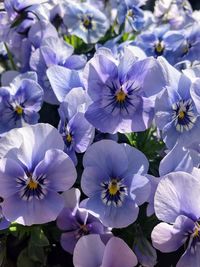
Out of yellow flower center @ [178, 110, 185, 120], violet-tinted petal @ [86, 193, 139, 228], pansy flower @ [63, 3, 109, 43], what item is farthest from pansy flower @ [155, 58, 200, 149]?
pansy flower @ [63, 3, 109, 43]

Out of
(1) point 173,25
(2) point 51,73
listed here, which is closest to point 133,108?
(2) point 51,73

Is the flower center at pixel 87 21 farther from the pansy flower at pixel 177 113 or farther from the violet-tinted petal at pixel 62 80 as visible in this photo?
the pansy flower at pixel 177 113

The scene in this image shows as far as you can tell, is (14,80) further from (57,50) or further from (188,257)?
(188,257)

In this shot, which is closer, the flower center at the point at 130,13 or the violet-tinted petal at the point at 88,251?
the violet-tinted petal at the point at 88,251

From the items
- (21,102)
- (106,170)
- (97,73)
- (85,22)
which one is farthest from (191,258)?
(85,22)

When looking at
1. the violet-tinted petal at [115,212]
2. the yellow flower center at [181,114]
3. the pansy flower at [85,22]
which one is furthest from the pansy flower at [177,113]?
the pansy flower at [85,22]

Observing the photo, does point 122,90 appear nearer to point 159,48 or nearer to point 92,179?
point 92,179
